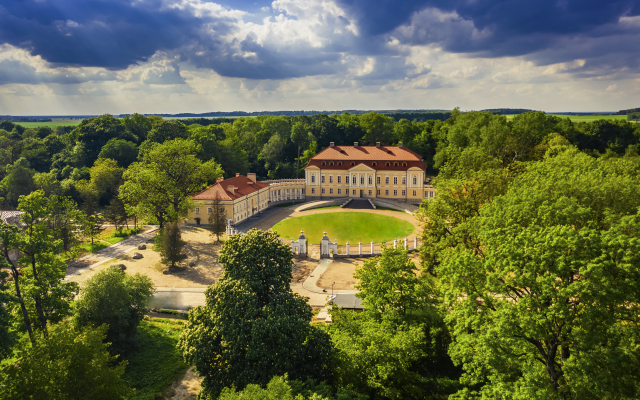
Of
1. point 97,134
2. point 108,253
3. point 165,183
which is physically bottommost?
point 108,253

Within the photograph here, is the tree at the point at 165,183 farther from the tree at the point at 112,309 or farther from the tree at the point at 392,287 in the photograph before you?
the tree at the point at 392,287

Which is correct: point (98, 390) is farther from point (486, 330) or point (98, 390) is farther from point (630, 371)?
point (630, 371)

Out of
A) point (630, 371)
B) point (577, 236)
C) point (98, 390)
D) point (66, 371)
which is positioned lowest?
point (98, 390)

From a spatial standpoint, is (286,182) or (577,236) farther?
(286,182)

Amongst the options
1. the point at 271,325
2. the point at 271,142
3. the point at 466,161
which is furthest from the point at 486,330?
the point at 271,142

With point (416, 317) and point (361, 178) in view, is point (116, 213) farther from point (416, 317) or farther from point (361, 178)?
point (416, 317)

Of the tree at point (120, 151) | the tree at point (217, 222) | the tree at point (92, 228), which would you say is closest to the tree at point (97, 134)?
the tree at point (120, 151)

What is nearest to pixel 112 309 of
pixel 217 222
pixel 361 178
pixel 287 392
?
pixel 287 392
